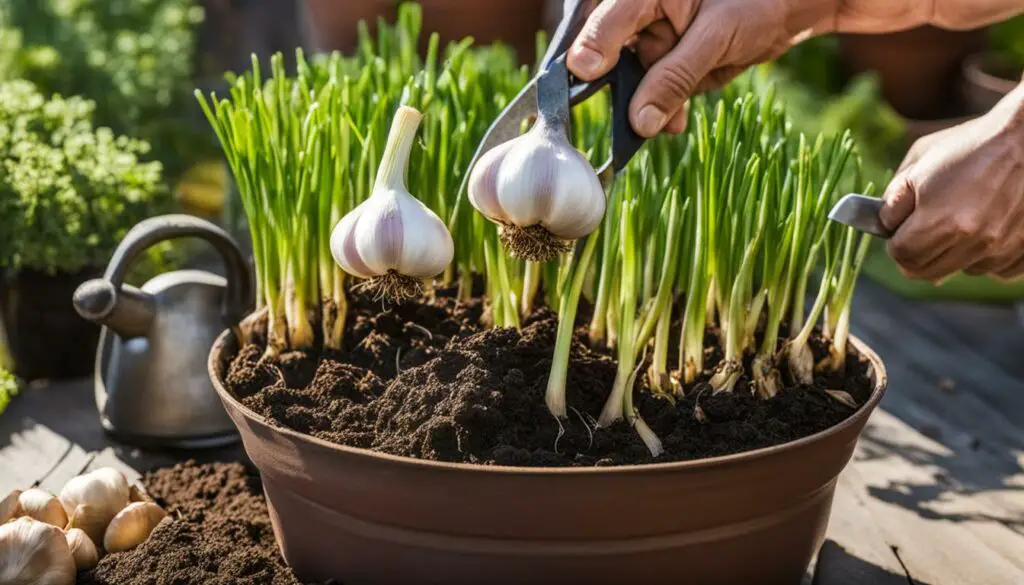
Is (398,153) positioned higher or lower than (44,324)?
higher

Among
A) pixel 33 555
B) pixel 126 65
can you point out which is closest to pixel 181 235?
pixel 33 555

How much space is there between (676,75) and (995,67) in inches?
91.7

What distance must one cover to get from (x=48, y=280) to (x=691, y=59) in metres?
1.21

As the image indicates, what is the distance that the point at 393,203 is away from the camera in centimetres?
122

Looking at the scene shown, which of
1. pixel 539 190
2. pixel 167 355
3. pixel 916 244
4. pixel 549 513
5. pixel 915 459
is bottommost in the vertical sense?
pixel 915 459

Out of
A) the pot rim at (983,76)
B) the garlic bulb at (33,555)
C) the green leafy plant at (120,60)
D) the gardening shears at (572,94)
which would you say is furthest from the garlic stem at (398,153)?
the pot rim at (983,76)

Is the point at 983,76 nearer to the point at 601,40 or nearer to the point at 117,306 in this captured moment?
the point at 601,40

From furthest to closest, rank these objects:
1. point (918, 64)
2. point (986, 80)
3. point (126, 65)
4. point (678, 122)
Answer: point (918, 64) → point (986, 80) → point (126, 65) → point (678, 122)

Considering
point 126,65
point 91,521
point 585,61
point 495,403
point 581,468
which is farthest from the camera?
point 126,65

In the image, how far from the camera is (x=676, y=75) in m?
1.39

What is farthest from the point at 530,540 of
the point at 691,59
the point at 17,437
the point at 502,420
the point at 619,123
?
the point at 17,437

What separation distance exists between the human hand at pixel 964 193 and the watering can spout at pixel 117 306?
3.44 feet

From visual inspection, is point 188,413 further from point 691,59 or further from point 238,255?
point 691,59

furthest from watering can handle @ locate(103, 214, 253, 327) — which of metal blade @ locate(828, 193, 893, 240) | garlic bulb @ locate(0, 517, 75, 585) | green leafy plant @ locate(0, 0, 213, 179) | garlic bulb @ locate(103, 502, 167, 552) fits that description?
green leafy plant @ locate(0, 0, 213, 179)
